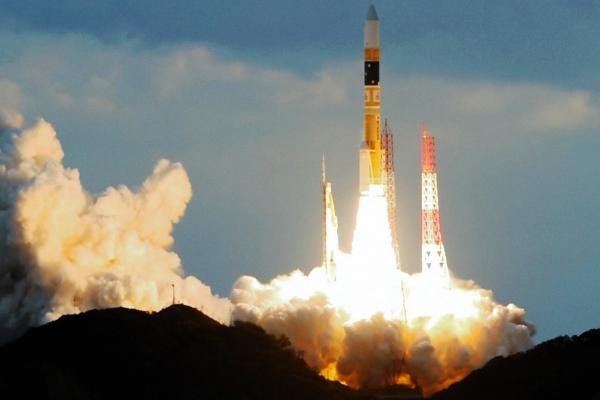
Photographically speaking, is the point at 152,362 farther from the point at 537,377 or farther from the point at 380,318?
the point at 537,377

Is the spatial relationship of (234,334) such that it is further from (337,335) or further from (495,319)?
(495,319)

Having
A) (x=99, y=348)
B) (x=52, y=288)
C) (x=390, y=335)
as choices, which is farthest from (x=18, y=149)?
(x=390, y=335)

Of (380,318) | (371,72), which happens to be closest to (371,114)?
(371,72)

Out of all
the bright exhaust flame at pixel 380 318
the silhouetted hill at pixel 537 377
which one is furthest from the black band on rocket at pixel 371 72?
the silhouetted hill at pixel 537 377

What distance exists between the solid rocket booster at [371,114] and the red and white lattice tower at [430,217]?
5.15 ft

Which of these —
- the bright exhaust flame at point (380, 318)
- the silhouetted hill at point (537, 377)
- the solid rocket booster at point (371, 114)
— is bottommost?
the silhouetted hill at point (537, 377)

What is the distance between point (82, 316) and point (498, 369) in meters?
14.0

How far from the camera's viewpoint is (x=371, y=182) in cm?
7900

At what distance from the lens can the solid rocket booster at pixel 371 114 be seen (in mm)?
78250

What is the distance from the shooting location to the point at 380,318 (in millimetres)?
76688

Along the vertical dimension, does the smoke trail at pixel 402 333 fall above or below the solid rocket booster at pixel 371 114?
below

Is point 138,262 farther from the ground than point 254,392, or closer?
farther from the ground

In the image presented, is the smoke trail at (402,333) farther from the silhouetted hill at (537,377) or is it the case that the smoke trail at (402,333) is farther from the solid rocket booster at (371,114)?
the solid rocket booster at (371,114)

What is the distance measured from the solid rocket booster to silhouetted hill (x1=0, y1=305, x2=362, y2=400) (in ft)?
20.7
